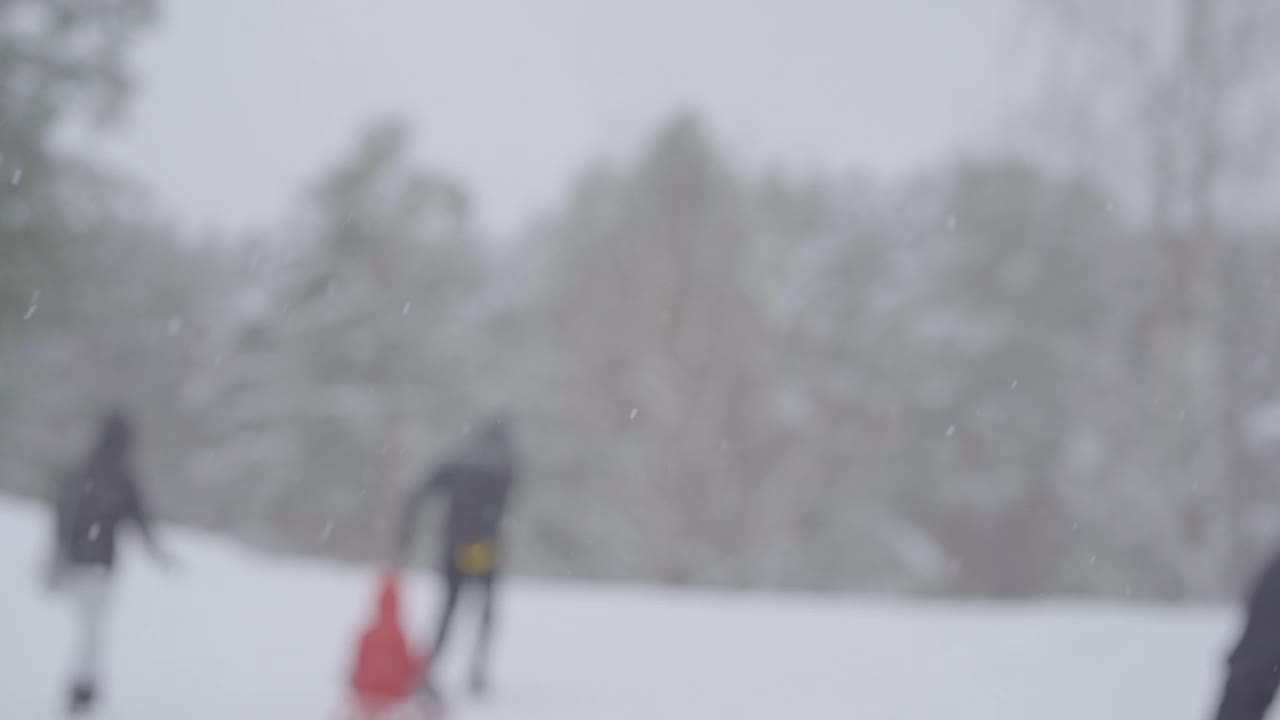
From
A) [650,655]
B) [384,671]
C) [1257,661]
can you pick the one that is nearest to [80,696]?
[384,671]

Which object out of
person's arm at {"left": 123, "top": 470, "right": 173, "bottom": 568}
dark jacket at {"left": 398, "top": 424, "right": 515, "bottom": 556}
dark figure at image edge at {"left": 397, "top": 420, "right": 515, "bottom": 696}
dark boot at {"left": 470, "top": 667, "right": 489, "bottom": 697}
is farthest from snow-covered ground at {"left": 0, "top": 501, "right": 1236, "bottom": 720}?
dark jacket at {"left": 398, "top": 424, "right": 515, "bottom": 556}

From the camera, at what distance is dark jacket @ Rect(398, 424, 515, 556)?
6734 millimetres

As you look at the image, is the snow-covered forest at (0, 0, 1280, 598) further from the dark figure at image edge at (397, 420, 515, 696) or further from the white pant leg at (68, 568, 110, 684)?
the white pant leg at (68, 568, 110, 684)

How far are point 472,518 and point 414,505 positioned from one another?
0.40m

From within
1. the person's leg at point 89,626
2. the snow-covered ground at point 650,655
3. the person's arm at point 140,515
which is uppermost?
the person's arm at point 140,515

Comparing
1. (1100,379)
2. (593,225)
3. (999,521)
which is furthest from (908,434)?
(593,225)

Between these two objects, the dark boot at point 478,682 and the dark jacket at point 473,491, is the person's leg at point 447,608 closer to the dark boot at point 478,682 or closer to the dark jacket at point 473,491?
the dark jacket at point 473,491

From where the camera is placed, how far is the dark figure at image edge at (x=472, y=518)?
22.0 feet

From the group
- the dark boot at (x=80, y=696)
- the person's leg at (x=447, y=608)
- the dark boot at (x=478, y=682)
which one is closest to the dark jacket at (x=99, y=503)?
the dark boot at (x=80, y=696)

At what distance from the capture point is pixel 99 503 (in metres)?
6.18

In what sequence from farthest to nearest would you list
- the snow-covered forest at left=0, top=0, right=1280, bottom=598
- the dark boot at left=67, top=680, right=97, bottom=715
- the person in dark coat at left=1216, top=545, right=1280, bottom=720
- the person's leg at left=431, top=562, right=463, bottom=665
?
the snow-covered forest at left=0, top=0, right=1280, bottom=598, the person's leg at left=431, top=562, right=463, bottom=665, the dark boot at left=67, top=680, right=97, bottom=715, the person in dark coat at left=1216, top=545, right=1280, bottom=720

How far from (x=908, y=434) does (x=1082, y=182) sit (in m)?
13.3

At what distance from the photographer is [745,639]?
9.71 meters

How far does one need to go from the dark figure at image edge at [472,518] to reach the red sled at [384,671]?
0.68 m
